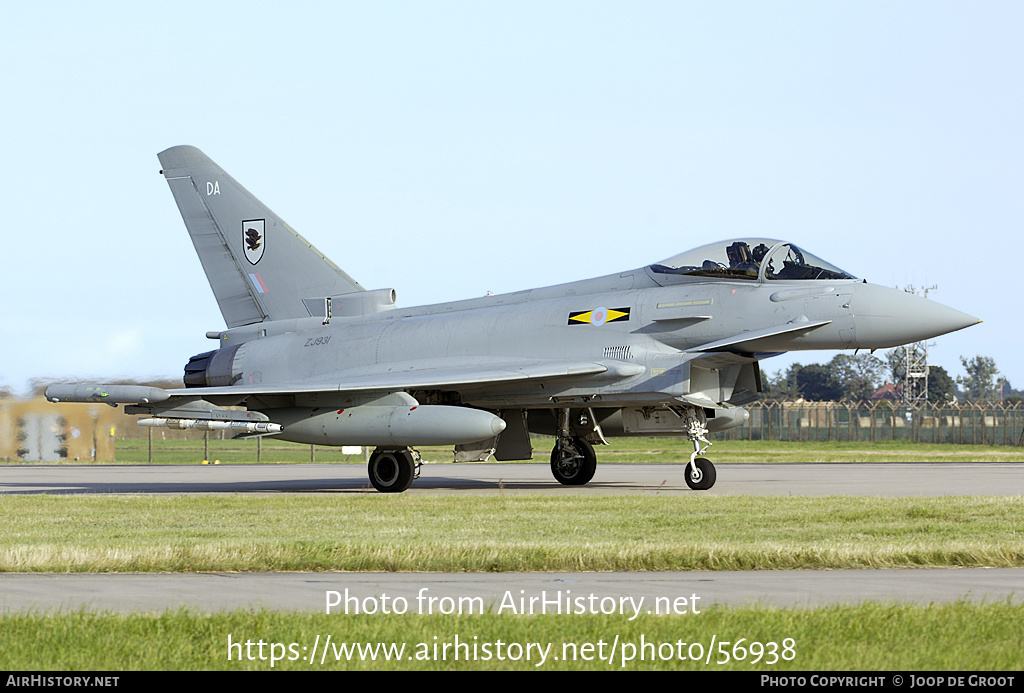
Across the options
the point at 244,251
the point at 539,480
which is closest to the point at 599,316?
the point at 539,480

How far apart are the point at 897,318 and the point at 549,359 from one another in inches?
210

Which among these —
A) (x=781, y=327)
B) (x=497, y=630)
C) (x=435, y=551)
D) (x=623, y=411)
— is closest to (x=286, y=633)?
(x=497, y=630)

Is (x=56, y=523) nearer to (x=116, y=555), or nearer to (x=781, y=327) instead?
(x=116, y=555)

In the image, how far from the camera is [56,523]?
1261 cm

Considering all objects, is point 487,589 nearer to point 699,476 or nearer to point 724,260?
point 699,476

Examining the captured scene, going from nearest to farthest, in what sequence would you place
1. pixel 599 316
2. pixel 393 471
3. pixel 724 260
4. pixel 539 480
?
pixel 724 260 < pixel 599 316 < pixel 393 471 < pixel 539 480

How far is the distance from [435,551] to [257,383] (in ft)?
42.0

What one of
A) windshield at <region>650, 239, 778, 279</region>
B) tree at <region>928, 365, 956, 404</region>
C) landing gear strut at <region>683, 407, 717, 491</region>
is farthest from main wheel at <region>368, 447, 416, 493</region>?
tree at <region>928, 365, 956, 404</region>

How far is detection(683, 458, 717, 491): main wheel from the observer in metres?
17.7

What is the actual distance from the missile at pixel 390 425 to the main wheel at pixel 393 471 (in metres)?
0.69

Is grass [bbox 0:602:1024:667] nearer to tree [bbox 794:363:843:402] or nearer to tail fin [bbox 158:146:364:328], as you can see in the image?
tail fin [bbox 158:146:364:328]

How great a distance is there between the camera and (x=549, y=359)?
1873cm

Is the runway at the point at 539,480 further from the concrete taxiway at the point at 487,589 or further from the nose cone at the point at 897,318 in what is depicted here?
the concrete taxiway at the point at 487,589

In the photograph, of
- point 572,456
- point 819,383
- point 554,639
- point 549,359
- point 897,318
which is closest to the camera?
point 554,639
